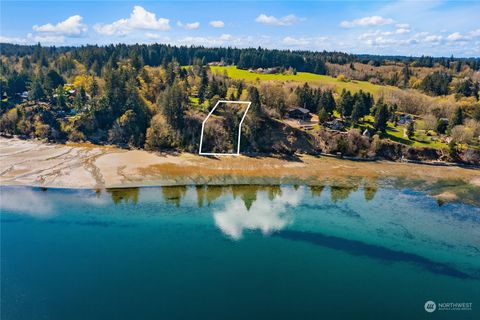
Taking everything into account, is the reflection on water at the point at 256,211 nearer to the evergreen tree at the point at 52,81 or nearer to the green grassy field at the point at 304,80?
the green grassy field at the point at 304,80

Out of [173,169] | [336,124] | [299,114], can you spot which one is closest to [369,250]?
[173,169]

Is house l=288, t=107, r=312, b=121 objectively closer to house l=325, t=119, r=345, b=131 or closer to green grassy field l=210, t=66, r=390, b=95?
house l=325, t=119, r=345, b=131

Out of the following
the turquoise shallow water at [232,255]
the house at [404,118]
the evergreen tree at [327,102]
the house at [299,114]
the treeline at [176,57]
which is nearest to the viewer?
the turquoise shallow water at [232,255]

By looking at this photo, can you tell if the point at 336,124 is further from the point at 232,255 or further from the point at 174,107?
the point at 232,255

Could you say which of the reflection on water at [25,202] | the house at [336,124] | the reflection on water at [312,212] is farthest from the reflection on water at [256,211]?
the house at [336,124]

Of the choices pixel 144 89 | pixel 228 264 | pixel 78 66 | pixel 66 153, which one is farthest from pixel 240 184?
pixel 78 66

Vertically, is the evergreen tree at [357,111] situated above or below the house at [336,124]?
above

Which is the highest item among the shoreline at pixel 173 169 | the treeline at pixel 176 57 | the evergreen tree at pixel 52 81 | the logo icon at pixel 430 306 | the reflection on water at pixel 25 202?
the treeline at pixel 176 57
